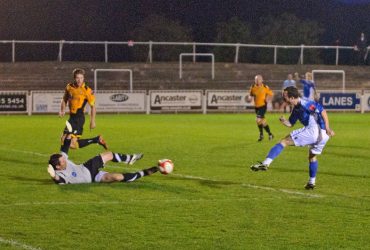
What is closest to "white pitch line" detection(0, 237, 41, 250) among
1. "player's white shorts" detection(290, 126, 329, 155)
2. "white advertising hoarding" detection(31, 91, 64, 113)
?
"player's white shorts" detection(290, 126, 329, 155)

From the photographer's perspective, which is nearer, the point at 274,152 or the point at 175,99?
the point at 274,152

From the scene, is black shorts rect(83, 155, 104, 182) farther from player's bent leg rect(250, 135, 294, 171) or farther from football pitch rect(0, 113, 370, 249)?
player's bent leg rect(250, 135, 294, 171)

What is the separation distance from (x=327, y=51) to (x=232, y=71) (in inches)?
602

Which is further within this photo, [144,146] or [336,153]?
[144,146]

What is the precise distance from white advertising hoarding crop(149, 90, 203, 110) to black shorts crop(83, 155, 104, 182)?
28.8 meters

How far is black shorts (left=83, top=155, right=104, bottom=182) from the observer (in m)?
14.4

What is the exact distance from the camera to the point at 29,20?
8031 centimetres

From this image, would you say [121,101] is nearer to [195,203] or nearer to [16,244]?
[195,203]

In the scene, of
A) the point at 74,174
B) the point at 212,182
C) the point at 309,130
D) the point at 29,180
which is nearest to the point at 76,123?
the point at 29,180

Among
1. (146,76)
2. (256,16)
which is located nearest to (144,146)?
(146,76)

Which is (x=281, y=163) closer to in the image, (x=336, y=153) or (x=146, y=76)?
(x=336, y=153)

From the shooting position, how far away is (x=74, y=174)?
46.7ft

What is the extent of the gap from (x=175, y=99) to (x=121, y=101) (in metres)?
2.87

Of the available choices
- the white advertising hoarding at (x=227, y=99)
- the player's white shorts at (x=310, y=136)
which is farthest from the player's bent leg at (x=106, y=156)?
the white advertising hoarding at (x=227, y=99)
